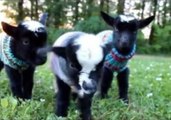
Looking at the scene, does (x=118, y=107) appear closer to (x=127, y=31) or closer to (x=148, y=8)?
(x=127, y=31)

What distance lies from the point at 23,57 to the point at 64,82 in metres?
0.82

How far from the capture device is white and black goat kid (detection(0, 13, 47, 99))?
4613 millimetres

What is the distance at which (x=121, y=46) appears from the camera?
5328 mm

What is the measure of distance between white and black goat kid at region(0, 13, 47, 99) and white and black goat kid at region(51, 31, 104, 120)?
0.32 meters

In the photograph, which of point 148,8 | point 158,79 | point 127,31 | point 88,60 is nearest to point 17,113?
point 88,60

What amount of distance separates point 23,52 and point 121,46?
3.99 feet

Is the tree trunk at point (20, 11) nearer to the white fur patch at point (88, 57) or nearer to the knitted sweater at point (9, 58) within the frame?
the knitted sweater at point (9, 58)

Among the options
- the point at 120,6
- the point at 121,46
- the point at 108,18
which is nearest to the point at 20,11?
the point at 120,6

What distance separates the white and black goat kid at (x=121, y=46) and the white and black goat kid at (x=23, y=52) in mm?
775

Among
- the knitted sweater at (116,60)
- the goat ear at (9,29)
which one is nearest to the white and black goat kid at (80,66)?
the goat ear at (9,29)

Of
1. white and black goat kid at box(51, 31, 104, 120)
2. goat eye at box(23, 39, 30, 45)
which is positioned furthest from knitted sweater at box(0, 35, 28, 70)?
white and black goat kid at box(51, 31, 104, 120)

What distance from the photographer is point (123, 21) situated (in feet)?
17.4

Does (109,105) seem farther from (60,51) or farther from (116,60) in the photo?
(60,51)

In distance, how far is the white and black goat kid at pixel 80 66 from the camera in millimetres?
3799
